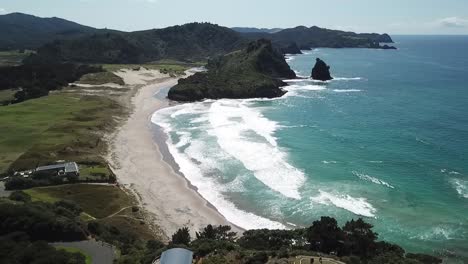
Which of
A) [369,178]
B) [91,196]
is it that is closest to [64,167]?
[91,196]

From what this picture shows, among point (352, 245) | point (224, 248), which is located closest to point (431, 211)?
point (352, 245)

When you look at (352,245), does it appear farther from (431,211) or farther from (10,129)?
(10,129)

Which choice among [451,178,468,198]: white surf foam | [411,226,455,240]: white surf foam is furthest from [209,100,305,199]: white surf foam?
→ [451,178,468,198]: white surf foam

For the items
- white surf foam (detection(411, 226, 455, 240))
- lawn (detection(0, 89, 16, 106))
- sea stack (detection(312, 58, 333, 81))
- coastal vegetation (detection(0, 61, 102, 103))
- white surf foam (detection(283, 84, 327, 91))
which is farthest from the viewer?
sea stack (detection(312, 58, 333, 81))

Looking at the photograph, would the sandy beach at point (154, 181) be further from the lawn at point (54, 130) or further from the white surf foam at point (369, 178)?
the white surf foam at point (369, 178)

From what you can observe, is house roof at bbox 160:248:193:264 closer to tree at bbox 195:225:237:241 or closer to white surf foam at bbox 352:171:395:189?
tree at bbox 195:225:237:241
